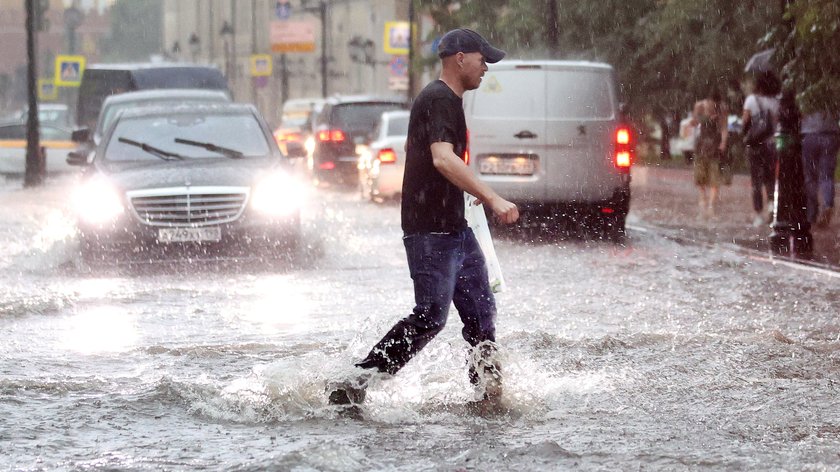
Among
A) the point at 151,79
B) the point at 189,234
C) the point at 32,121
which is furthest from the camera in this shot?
the point at 151,79

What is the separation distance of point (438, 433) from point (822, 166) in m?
13.4

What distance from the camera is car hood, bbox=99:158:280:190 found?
1470cm

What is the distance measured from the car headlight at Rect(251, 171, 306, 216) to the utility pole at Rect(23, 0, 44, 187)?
19.5 meters

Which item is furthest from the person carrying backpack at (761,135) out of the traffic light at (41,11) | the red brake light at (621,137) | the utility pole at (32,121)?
the traffic light at (41,11)

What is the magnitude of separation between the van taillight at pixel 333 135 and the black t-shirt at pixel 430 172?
952 inches

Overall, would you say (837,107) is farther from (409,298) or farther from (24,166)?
(24,166)

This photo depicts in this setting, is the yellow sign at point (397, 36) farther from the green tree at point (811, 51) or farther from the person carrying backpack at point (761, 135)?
the green tree at point (811, 51)

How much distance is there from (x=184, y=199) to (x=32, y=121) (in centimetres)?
2007

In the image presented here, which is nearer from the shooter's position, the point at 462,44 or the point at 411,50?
the point at 462,44

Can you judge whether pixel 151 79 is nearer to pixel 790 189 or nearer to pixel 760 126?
pixel 760 126

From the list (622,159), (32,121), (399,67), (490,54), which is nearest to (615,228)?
(622,159)

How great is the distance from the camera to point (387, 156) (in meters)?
25.5

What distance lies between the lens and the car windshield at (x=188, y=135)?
15609mm

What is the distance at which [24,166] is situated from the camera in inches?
1467
